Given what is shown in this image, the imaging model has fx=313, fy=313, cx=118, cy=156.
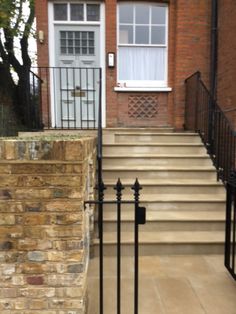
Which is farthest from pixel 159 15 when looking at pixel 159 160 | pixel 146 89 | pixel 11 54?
pixel 11 54

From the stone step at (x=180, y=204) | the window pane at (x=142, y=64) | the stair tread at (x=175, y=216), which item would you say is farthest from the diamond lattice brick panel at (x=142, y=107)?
the stair tread at (x=175, y=216)

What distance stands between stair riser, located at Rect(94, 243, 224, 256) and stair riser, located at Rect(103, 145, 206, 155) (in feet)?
6.70

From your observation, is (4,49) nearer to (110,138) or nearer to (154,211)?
(110,138)

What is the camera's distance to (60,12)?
21.6 ft

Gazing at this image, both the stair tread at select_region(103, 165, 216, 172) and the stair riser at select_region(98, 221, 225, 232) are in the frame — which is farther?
the stair tread at select_region(103, 165, 216, 172)

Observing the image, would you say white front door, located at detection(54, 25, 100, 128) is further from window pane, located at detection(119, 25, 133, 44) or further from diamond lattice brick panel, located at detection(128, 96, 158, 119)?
diamond lattice brick panel, located at detection(128, 96, 158, 119)

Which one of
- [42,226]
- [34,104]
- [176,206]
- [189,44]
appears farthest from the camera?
[189,44]

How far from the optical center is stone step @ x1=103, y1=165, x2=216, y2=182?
184 inches

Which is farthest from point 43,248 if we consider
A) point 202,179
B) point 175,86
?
point 175,86

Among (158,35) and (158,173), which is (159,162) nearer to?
(158,173)

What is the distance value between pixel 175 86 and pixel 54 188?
17.3 ft

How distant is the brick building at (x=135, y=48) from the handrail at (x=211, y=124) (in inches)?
15.2

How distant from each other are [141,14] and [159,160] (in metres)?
3.52

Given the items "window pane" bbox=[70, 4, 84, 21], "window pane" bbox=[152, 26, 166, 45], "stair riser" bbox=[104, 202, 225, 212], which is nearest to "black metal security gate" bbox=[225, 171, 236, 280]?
"stair riser" bbox=[104, 202, 225, 212]
